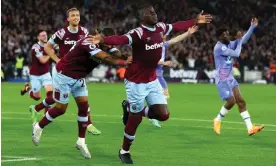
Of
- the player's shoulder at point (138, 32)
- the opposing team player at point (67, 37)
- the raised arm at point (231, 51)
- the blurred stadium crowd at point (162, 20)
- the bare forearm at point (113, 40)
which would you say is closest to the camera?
the bare forearm at point (113, 40)

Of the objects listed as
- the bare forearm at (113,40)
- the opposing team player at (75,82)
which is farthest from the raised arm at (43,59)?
the bare forearm at (113,40)

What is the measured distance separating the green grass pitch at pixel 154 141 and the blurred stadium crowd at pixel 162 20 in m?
20.7

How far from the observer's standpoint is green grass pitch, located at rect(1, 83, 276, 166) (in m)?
12.3

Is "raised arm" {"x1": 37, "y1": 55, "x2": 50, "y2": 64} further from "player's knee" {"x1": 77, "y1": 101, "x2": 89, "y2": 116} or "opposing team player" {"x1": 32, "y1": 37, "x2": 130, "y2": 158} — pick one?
"player's knee" {"x1": 77, "y1": 101, "x2": 89, "y2": 116}

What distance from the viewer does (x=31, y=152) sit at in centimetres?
1317

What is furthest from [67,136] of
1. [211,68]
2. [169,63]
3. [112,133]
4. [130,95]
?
[211,68]

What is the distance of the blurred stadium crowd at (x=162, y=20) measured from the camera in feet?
150

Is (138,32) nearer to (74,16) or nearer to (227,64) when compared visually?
(74,16)

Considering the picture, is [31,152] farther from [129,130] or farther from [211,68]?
[211,68]

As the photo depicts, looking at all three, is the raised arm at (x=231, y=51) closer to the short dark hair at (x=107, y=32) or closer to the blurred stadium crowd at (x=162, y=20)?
the short dark hair at (x=107, y=32)

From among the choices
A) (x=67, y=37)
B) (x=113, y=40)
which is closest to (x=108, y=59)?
(x=113, y=40)

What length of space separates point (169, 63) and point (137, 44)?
111 inches

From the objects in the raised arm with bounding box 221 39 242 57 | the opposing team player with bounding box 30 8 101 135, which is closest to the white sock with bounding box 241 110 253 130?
the raised arm with bounding box 221 39 242 57

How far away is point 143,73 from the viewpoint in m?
12.3
